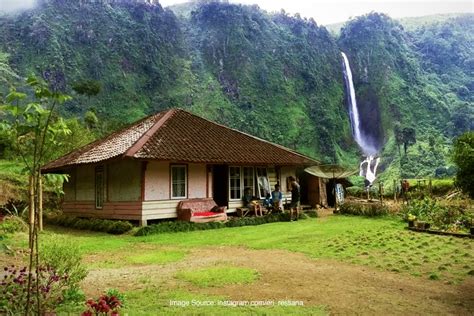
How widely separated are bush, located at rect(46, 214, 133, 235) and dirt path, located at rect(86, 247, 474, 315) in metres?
6.35

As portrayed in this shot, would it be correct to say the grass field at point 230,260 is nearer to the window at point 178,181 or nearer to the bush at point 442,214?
the bush at point 442,214

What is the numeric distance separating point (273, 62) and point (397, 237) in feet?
232

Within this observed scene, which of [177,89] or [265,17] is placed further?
[265,17]

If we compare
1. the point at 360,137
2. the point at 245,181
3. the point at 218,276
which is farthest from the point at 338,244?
the point at 360,137

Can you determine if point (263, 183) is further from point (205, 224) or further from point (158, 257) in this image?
point (158, 257)

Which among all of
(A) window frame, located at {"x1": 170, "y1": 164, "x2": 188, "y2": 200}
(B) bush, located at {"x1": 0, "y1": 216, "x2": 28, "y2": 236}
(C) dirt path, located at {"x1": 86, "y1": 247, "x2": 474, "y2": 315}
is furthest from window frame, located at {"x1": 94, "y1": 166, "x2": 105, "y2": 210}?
(C) dirt path, located at {"x1": 86, "y1": 247, "x2": 474, "y2": 315}

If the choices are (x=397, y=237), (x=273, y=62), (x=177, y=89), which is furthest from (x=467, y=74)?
(x=397, y=237)

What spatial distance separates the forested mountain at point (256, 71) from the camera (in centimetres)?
6072

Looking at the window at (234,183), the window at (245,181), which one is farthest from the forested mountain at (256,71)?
the window at (234,183)

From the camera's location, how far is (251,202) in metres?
19.0

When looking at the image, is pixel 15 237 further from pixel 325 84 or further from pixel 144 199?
pixel 325 84

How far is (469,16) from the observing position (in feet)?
408

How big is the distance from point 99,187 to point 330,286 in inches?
528

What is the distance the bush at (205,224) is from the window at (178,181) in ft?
5.43
